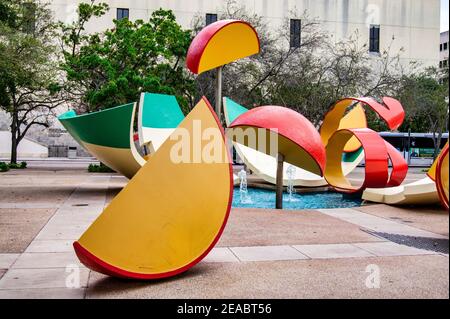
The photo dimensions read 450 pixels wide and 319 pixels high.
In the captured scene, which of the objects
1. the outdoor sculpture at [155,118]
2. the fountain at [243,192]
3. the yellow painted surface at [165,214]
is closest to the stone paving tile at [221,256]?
the yellow painted surface at [165,214]

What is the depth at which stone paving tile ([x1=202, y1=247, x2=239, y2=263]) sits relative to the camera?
273 inches

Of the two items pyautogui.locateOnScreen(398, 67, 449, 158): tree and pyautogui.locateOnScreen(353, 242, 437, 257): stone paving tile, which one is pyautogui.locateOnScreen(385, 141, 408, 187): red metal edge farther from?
pyautogui.locateOnScreen(398, 67, 449, 158): tree

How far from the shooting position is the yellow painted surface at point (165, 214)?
5441 millimetres

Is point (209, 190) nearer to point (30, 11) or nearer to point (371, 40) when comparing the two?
point (30, 11)

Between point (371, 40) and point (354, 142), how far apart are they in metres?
26.1

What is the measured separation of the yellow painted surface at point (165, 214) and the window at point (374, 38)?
127ft

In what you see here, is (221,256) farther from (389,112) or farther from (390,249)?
(389,112)

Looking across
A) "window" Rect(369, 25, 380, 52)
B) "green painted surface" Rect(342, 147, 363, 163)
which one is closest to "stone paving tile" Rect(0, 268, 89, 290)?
"green painted surface" Rect(342, 147, 363, 163)

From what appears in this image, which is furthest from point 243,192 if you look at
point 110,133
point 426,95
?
point 426,95

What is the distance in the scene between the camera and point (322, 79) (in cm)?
2734

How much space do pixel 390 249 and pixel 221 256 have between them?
265 centimetres

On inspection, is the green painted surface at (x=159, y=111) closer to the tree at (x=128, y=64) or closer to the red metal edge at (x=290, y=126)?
the tree at (x=128, y=64)

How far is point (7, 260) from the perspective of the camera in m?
6.80

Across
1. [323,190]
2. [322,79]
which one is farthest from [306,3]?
[323,190]
